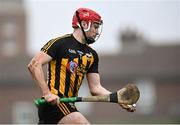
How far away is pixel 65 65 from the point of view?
11.1 meters

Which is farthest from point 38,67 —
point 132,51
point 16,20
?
point 16,20

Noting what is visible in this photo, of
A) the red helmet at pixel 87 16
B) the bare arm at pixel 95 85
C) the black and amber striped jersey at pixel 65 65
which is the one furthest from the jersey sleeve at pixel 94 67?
the red helmet at pixel 87 16

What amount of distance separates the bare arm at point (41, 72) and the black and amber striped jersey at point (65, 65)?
3.3 inches

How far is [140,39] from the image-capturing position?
7281 cm

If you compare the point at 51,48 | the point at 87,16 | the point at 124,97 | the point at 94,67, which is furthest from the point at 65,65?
the point at 124,97

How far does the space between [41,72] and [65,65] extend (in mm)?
390

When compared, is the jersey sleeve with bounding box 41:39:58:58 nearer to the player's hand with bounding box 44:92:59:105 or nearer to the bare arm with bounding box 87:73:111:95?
the player's hand with bounding box 44:92:59:105

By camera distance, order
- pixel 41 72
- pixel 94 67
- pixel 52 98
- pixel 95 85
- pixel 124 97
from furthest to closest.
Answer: pixel 95 85 → pixel 94 67 → pixel 124 97 → pixel 41 72 → pixel 52 98

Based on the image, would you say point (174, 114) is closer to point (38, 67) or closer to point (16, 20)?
point (16, 20)

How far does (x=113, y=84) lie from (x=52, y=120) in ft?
161

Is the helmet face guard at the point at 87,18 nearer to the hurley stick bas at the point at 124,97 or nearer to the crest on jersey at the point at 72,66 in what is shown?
the crest on jersey at the point at 72,66

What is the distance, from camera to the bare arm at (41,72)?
35.2ft

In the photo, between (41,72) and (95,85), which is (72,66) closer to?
(41,72)

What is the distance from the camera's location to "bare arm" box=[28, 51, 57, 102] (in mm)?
10734
